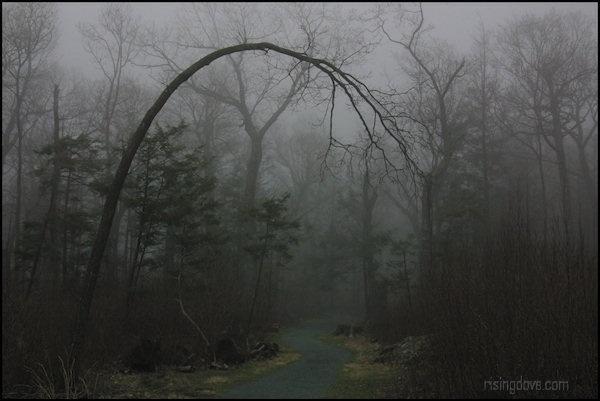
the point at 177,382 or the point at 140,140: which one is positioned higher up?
the point at 140,140

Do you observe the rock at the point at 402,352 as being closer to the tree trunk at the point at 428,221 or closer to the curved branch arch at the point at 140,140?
the tree trunk at the point at 428,221

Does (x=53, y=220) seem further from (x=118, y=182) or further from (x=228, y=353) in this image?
(x=118, y=182)

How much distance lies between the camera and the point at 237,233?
76.7 ft

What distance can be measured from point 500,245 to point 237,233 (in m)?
17.7

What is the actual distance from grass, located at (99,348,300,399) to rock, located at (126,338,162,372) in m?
0.31

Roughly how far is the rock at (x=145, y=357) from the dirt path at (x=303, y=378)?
2.46m

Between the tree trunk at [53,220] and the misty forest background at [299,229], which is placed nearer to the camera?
the misty forest background at [299,229]

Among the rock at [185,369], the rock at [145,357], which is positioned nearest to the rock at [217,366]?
the rock at [185,369]

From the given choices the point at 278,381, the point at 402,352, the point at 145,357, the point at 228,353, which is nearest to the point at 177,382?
the point at 145,357

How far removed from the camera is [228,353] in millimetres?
12172

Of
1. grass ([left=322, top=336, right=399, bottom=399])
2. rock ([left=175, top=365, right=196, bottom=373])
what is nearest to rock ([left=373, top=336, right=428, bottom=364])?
grass ([left=322, top=336, right=399, bottom=399])

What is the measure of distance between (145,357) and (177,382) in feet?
4.71

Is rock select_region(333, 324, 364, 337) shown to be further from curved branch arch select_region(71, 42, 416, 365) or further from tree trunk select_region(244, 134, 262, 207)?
curved branch arch select_region(71, 42, 416, 365)

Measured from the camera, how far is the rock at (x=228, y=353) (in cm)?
1209
